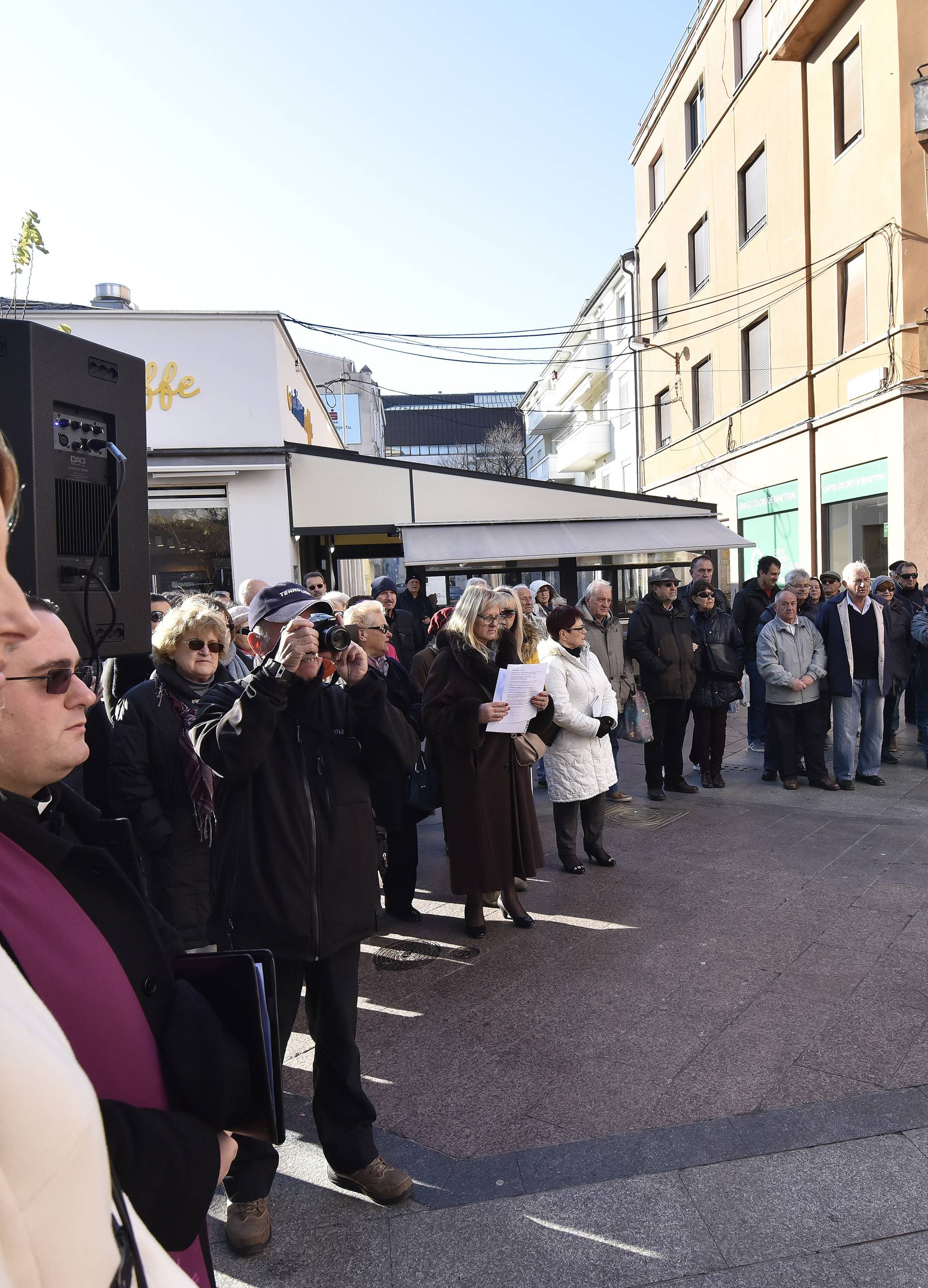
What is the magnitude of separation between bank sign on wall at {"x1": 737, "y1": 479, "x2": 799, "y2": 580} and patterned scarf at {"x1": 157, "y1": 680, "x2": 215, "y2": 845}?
15.4 m

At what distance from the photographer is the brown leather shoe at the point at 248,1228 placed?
9.11 ft

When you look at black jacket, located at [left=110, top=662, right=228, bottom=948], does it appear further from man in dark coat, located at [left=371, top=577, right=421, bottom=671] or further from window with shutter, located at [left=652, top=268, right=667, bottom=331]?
window with shutter, located at [left=652, top=268, right=667, bottom=331]

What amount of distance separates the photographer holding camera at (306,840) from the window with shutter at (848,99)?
16.0m

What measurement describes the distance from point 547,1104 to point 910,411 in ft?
43.7

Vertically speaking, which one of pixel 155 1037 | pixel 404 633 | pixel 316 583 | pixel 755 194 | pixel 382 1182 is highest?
pixel 755 194

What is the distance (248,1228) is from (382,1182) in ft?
1.42

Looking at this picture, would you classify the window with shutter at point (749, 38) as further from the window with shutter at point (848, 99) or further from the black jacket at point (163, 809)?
the black jacket at point (163, 809)

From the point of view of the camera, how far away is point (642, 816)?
804 cm

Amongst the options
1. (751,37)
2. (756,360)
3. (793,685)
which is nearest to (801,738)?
(793,685)

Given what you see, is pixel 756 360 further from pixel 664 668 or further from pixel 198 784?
pixel 198 784

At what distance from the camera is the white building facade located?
98.0ft

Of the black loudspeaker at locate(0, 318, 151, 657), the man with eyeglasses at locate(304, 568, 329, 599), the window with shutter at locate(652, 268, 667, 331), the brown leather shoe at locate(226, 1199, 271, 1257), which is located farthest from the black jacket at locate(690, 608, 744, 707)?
the window with shutter at locate(652, 268, 667, 331)

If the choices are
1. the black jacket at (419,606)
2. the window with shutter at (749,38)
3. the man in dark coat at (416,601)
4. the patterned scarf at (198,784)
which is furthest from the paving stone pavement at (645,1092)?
the window with shutter at (749,38)

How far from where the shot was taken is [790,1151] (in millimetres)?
3105
